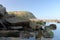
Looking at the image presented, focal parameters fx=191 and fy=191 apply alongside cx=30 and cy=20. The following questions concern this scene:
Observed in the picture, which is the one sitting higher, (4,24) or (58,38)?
(4,24)

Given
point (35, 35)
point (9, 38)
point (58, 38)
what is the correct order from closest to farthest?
point (9, 38) < point (35, 35) < point (58, 38)

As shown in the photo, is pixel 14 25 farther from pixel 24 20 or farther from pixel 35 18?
pixel 35 18

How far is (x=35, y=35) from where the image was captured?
7340 millimetres

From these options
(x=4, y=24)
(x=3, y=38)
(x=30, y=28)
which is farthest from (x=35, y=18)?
(x=3, y=38)

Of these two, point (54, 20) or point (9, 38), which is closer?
point (9, 38)

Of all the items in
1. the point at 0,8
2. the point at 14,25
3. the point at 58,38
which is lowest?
the point at 58,38

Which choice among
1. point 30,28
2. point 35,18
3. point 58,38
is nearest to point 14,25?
point 30,28

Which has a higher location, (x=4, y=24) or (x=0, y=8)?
(x=0, y=8)

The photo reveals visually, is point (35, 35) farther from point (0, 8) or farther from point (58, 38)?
point (0, 8)

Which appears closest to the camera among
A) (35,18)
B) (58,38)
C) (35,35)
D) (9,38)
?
(9,38)

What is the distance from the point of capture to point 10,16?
769 centimetres

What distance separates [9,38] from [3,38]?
0.70 feet

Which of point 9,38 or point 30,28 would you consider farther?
point 30,28

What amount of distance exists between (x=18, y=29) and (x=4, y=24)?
0.61 meters
